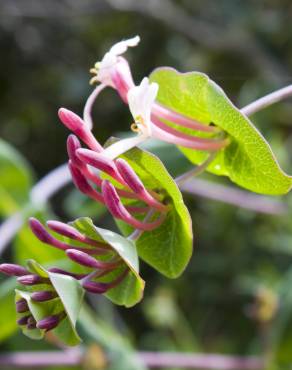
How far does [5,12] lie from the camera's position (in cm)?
251

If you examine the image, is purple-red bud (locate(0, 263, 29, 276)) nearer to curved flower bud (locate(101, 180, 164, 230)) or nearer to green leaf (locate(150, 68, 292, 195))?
curved flower bud (locate(101, 180, 164, 230))

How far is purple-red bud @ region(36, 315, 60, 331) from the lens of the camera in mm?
510

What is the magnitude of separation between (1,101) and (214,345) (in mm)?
1196

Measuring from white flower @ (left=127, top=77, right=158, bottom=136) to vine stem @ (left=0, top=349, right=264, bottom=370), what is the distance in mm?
796

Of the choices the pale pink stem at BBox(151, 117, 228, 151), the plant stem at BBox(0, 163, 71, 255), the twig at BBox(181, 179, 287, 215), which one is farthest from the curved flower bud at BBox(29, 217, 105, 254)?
the twig at BBox(181, 179, 287, 215)

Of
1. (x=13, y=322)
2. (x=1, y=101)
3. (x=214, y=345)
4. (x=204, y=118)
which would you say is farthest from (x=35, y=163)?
(x=204, y=118)

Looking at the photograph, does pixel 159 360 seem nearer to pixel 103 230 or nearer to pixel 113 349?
pixel 113 349

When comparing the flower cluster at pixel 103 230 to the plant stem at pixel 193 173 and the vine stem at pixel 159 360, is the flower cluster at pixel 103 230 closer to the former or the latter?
the plant stem at pixel 193 173

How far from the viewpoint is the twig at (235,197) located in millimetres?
1532

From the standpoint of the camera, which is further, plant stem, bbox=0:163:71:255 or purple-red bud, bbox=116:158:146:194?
plant stem, bbox=0:163:71:255

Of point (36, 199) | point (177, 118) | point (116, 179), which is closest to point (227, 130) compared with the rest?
point (177, 118)

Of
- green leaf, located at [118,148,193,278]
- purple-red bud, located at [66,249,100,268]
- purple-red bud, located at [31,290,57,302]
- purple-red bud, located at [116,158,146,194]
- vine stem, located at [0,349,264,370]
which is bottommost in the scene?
vine stem, located at [0,349,264,370]

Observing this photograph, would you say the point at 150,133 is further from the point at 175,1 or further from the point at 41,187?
the point at 175,1

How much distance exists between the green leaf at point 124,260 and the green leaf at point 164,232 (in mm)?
49
